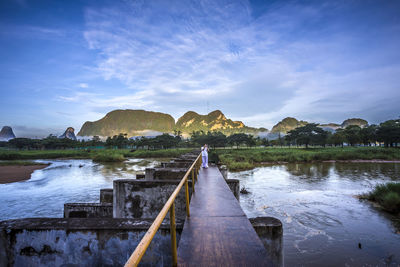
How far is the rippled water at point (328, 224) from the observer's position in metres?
7.55

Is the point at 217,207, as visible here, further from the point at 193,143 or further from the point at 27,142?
the point at 27,142

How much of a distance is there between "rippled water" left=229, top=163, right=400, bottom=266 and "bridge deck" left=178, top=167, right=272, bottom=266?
5.05 m

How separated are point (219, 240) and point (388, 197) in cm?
1344

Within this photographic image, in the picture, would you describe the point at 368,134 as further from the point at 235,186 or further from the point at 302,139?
the point at 235,186

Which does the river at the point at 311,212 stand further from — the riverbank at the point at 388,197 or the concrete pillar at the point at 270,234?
the concrete pillar at the point at 270,234

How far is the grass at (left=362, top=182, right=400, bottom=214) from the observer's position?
1141cm

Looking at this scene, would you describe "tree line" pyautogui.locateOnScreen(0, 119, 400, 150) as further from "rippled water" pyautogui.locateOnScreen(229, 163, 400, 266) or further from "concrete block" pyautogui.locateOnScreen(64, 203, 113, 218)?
"concrete block" pyautogui.locateOnScreen(64, 203, 113, 218)

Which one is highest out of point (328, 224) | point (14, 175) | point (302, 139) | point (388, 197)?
point (302, 139)

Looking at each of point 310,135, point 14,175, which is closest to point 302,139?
point 310,135

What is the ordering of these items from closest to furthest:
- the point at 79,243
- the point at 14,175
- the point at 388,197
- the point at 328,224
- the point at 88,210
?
the point at 79,243 → the point at 88,210 → the point at 328,224 → the point at 388,197 → the point at 14,175

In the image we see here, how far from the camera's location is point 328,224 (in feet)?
33.6

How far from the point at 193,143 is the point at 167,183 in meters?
84.6

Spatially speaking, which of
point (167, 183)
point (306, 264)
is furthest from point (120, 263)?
point (306, 264)

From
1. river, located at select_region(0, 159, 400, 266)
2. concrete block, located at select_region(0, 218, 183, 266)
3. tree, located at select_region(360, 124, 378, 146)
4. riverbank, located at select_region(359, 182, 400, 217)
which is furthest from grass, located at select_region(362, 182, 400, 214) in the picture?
tree, located at select_region(360, 124, 378, 146)
